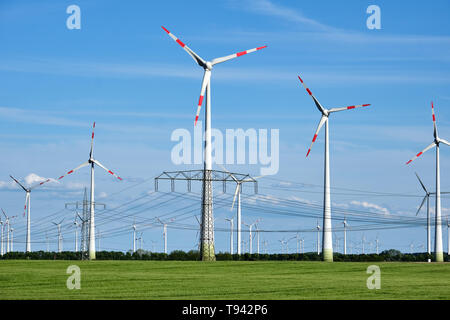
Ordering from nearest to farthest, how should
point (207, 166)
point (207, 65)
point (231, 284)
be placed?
point (231, 284) < point (207, 166) < point (207, 65)

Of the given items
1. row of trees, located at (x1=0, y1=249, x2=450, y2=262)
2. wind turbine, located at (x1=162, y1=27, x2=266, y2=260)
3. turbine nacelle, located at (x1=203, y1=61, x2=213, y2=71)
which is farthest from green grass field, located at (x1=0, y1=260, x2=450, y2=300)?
row of trees, located at (x1=0, y1=249, x2=450, y2=262)

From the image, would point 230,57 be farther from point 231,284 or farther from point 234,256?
point 231,284

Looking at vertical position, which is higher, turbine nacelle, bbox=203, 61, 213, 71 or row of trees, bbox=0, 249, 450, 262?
turbine nacelle, bbox=203, 61, 213, 71

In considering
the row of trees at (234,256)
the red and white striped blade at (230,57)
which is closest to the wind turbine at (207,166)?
the red and white striped blade at (230,57)

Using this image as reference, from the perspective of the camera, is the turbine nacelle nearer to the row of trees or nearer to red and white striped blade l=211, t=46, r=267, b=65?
red and white striped blade l=211, t=46, r=267, b=65

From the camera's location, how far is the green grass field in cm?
4712

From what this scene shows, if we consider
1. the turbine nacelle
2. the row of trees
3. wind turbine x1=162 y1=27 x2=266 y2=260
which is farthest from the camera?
the row of trees

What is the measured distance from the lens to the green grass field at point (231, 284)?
47.1 metres

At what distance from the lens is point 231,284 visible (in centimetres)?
5744

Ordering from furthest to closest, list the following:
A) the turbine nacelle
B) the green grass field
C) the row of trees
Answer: the row of trees
the turbine nacelle
the green grass field

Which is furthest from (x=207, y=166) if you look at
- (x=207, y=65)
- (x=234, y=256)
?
(x=234, y=256)

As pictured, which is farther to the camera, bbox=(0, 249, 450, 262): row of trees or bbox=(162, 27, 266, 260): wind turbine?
bbox=(0, 249, 450, 262): row of trees
